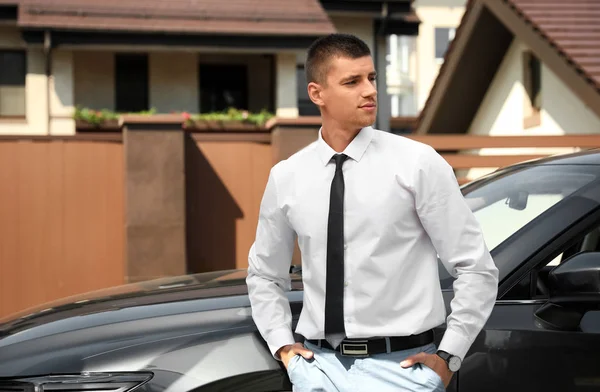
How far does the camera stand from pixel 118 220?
866 centimetres

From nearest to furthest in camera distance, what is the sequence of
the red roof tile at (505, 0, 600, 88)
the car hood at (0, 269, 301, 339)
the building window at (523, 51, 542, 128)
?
1. the car hood at (0, 269, 301, 339)
2. the red roof tile at (505, 0, 600, 88)
3. the building window at (523, 51, 542, 128)

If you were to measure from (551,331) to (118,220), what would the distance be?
653 cm

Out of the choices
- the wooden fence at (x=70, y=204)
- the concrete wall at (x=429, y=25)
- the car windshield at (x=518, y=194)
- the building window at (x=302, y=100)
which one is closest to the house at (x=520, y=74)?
the wooden fence at (x=70, y=204)

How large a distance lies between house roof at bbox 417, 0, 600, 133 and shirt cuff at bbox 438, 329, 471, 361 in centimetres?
823

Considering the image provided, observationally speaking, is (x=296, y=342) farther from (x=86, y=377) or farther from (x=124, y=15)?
(x=124, y=15)

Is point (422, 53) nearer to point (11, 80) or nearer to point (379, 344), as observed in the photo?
point (11, 80)

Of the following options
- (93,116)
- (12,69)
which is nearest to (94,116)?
(93,116)

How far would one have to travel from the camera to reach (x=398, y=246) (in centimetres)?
230

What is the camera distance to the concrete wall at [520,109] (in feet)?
37.6

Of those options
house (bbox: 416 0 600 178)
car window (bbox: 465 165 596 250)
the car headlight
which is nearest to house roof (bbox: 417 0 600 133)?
house (bbox: 416 0 600 178)

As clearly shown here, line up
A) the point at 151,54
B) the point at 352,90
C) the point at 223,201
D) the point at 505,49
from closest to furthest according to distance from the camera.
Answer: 1. the point at 352,90
2. the point at 223,201
3. the point at 505,49
4. the point at 151,54

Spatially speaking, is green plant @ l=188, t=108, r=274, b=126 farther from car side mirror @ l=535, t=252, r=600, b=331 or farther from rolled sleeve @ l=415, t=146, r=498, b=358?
rolled sleeve @ l=415, t=146, r=498, b=358

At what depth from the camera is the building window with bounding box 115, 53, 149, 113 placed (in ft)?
60.1

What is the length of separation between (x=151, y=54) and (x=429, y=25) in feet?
89.8
